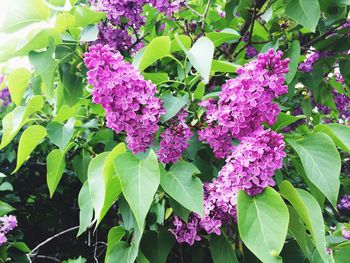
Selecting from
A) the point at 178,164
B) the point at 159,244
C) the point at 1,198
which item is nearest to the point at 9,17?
the point at 178,164

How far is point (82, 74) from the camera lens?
52.7 inches

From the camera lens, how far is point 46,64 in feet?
3.78

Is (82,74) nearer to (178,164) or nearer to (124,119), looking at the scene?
(124,119)

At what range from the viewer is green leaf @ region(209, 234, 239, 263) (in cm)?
99

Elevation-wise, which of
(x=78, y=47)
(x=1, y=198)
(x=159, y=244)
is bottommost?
(x=1, y=198)

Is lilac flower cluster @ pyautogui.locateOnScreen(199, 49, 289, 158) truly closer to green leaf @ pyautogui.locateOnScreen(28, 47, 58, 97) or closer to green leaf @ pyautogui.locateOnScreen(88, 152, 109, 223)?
green leaf @ pyautogui.locateOnScreen(88, 152, 109, 223)

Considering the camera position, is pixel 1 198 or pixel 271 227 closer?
pixel 271 227

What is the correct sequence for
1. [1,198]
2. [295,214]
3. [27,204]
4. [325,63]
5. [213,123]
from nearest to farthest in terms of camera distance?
[295,214]
[213,123]
[325,63]
[1,198]
[27,204]

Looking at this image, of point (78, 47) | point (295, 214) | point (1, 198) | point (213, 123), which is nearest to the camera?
point (295, 214)

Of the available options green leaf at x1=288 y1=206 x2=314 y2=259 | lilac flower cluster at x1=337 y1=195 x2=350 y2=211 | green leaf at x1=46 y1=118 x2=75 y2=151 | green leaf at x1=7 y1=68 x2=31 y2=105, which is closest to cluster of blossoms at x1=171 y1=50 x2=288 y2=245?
green leaf at x1=288 y1=206 x2=314 y2=259

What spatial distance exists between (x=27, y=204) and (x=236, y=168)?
7.00ft

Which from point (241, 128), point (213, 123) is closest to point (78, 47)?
point (213, 123)

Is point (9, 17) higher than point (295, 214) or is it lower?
higher

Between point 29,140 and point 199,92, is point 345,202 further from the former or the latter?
point 29,140
